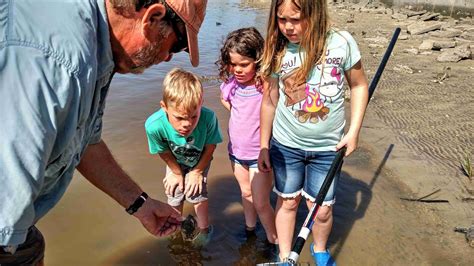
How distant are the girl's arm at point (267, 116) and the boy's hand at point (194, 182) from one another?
0.42 meters

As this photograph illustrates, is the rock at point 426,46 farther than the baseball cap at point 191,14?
Yes

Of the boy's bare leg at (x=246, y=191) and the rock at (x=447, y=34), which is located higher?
the boy's bare leg at (x=246, y=191)

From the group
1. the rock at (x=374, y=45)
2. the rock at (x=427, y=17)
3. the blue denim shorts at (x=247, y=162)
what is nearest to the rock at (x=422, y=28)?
the rock at (x=374, y=45)

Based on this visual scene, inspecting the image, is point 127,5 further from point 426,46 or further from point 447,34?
point 447,34

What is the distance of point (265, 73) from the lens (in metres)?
2.90

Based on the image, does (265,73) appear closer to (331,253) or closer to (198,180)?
(198,180)

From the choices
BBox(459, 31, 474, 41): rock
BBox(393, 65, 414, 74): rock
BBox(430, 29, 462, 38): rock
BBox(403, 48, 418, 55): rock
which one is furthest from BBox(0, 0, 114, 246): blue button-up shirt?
BBox(430, 29, 462, 38): rock

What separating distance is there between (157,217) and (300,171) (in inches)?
40.8

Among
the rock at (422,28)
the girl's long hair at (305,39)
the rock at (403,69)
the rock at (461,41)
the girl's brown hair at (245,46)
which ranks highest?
the girl's long hair at (305,39)

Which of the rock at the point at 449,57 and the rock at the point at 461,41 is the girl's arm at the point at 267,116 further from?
the rock at the point at 461,41

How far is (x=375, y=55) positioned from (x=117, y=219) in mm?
6660

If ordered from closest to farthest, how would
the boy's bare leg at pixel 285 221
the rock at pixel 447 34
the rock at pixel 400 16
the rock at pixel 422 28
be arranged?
the boy's bare leg at pixel 285 221
the rock at pixel 447 34
the rock at pixel 422 28
the rock at pixel 400 16

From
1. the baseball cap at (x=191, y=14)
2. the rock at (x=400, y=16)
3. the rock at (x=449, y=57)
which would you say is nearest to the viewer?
the baseball cap at (x=191, y=14)

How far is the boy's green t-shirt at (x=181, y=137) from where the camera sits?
9.96ft
